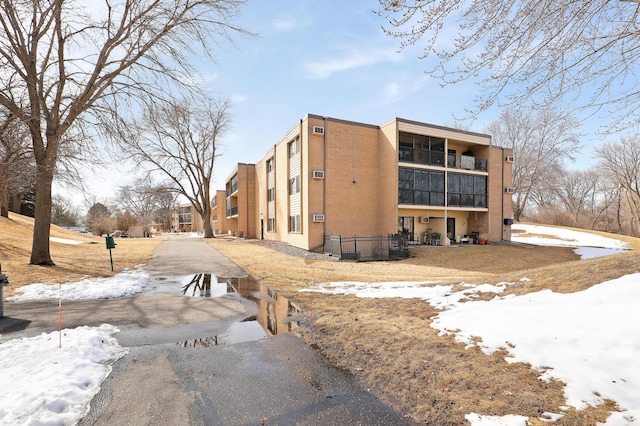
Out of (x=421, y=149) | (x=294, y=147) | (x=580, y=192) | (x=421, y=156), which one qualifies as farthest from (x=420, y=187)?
(x=580, y=192)

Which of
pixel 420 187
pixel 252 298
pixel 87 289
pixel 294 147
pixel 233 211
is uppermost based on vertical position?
pixel 294 147

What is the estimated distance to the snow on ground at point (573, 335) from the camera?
9.30 feet

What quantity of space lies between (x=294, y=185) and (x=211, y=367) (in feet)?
62.8

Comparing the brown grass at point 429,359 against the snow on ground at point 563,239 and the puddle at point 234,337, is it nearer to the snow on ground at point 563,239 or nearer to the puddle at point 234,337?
the puddle at point 234,337

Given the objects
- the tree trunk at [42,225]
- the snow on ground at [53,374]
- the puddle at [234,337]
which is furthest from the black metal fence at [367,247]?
the snow on ground at [53,374]

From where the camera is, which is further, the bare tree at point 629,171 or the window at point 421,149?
the bare tree at point 629,171

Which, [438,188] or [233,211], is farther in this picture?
[233,211]

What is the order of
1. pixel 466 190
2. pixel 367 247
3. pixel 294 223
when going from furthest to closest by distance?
1. pixel 466 190
2. pixel 294 223
3. pixel 367 247

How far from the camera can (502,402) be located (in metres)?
2.90

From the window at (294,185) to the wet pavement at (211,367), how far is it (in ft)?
48.9

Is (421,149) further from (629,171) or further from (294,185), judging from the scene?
(629,171)

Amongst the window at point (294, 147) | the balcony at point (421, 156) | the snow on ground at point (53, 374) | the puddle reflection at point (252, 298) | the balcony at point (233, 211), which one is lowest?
the puddle reflection at point (252, 298)

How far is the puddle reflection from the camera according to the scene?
5.44 m

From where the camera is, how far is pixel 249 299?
301 inches
